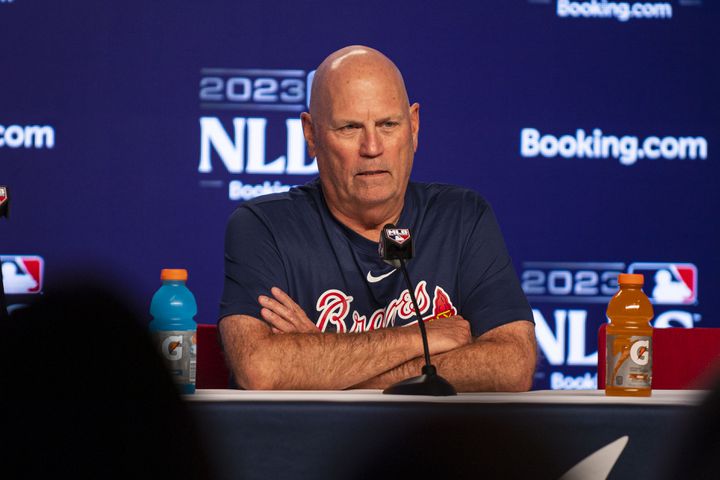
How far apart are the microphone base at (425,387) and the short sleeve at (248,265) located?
67 centimetres

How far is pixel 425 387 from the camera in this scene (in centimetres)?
166

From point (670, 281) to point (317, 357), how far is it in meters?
2.22

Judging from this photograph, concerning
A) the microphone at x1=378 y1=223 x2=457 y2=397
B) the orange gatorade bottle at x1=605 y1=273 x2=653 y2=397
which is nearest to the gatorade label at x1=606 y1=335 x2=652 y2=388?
the orange gatorade bottle at x1=605 y1=273 x2=653 y2=397

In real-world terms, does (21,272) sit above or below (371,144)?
below

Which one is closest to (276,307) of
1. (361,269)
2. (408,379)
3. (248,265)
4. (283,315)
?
(283,315)

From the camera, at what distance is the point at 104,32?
12.6 ft

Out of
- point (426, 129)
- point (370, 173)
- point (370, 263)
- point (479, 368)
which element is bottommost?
point (479, 368)

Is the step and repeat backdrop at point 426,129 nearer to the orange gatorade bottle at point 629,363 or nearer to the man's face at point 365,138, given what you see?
the man's face at point 365,138

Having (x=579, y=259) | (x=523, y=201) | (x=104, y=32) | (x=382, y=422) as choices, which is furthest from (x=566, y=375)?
(x=382, y=422)

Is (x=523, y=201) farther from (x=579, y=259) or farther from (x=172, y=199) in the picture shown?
(x=172, y=199)

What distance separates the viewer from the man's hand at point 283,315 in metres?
2.26

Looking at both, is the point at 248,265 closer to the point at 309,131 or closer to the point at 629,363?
the point at 309,131

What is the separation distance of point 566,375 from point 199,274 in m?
1.49

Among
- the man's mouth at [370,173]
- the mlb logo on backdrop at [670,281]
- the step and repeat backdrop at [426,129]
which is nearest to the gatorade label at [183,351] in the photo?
the man's mouth at [370,173]
